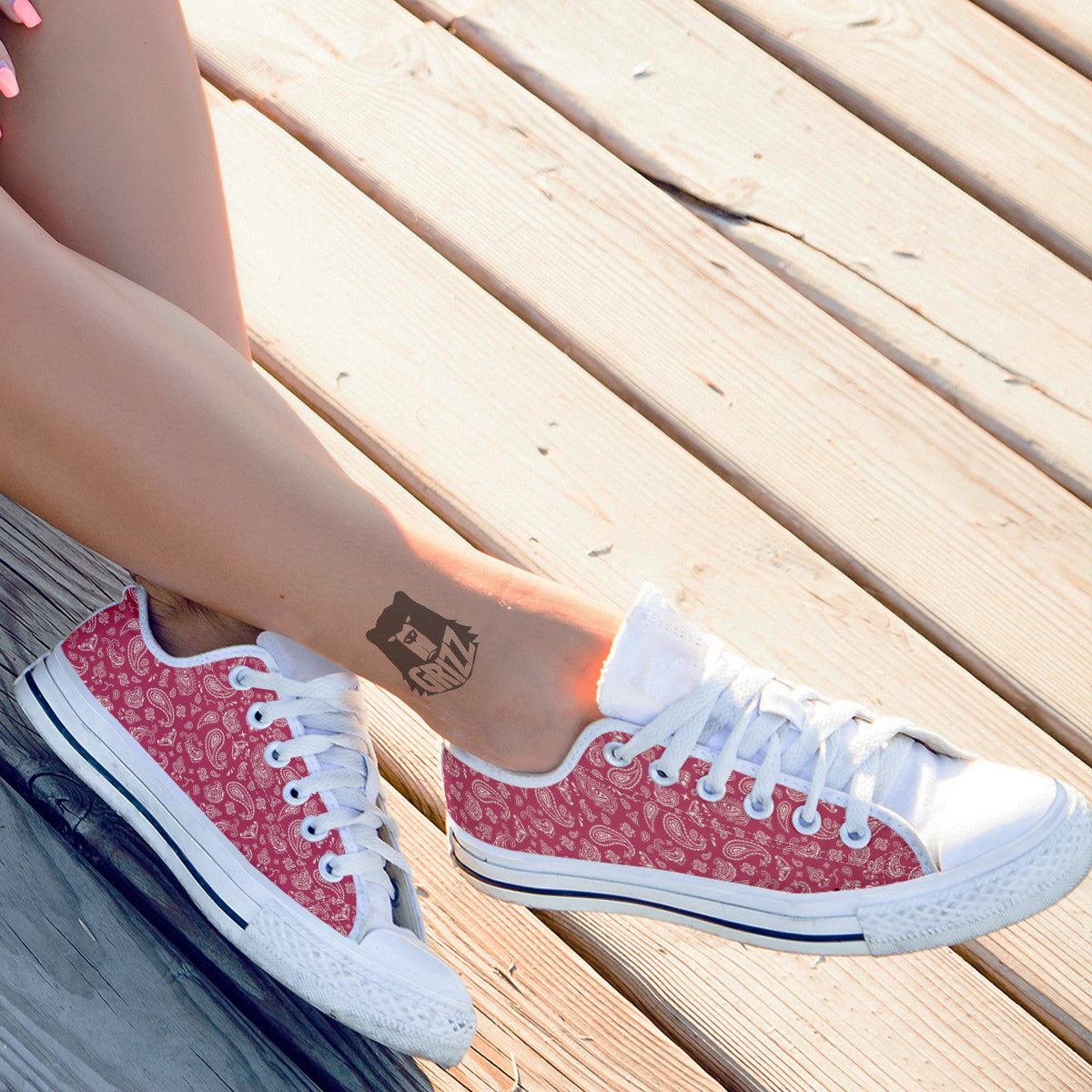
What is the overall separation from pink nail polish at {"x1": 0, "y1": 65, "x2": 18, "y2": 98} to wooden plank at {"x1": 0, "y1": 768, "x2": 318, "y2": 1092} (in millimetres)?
570

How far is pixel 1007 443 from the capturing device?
1085mm

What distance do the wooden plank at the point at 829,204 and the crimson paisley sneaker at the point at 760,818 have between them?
17.9 inches

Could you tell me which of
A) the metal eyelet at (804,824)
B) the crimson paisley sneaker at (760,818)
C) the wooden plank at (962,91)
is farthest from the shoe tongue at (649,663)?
Result: the wooden plank at (962,91)

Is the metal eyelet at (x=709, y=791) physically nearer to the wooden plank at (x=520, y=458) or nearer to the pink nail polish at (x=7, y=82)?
the wooden plank at (x=520, y=458)

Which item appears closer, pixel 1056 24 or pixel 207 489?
pixel 207 489

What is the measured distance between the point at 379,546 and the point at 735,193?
743mm

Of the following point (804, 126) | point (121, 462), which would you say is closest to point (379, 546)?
point (121, 462)

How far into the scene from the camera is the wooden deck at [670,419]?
0.80 m

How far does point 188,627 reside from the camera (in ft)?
2.66

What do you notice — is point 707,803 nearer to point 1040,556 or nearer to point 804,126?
point 1040,556

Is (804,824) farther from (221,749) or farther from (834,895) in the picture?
(221,749)

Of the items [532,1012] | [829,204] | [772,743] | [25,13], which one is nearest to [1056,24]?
[829,204]

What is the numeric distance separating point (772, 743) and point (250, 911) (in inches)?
16.5

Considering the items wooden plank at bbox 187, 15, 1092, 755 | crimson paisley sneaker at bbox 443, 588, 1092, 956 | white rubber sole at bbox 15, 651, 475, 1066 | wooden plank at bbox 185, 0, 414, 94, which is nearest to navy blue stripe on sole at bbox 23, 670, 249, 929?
white rubber sole at bbox 15, 651, 475, 1066
